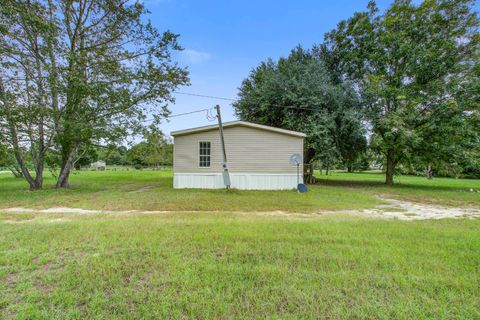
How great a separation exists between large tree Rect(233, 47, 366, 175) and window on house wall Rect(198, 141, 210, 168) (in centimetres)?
494

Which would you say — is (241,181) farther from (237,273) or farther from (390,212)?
(237,273)

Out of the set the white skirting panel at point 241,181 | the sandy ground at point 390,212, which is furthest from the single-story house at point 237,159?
the sandy ground at point 390,212

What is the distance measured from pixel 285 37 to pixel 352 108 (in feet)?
22.7

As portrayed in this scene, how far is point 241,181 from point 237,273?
841 cm

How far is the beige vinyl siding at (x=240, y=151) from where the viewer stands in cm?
1064


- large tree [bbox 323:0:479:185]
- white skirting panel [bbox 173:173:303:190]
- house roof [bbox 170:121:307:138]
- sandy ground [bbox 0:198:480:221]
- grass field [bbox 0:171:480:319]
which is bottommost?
sandy ground [bbox 0:198:480:221]

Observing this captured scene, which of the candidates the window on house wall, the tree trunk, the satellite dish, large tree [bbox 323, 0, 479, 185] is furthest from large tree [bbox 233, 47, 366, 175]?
the window on house wall

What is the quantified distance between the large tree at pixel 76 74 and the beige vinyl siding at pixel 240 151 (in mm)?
2539

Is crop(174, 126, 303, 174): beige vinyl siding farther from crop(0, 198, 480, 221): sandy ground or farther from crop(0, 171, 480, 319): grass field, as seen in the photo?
crop(0, 171, 480, 319): grass field

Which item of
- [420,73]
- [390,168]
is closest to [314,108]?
[420,73]

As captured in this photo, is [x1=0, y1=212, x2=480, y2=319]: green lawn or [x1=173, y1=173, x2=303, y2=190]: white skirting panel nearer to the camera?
[x1=0, y1=212, x2=480, y2=319]: green lawn

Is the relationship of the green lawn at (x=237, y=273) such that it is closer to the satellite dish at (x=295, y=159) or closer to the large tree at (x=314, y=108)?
the satellite dish at (x=295, y=159)

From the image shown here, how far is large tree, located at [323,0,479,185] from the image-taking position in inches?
452

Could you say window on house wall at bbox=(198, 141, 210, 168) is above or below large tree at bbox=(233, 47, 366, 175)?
below
